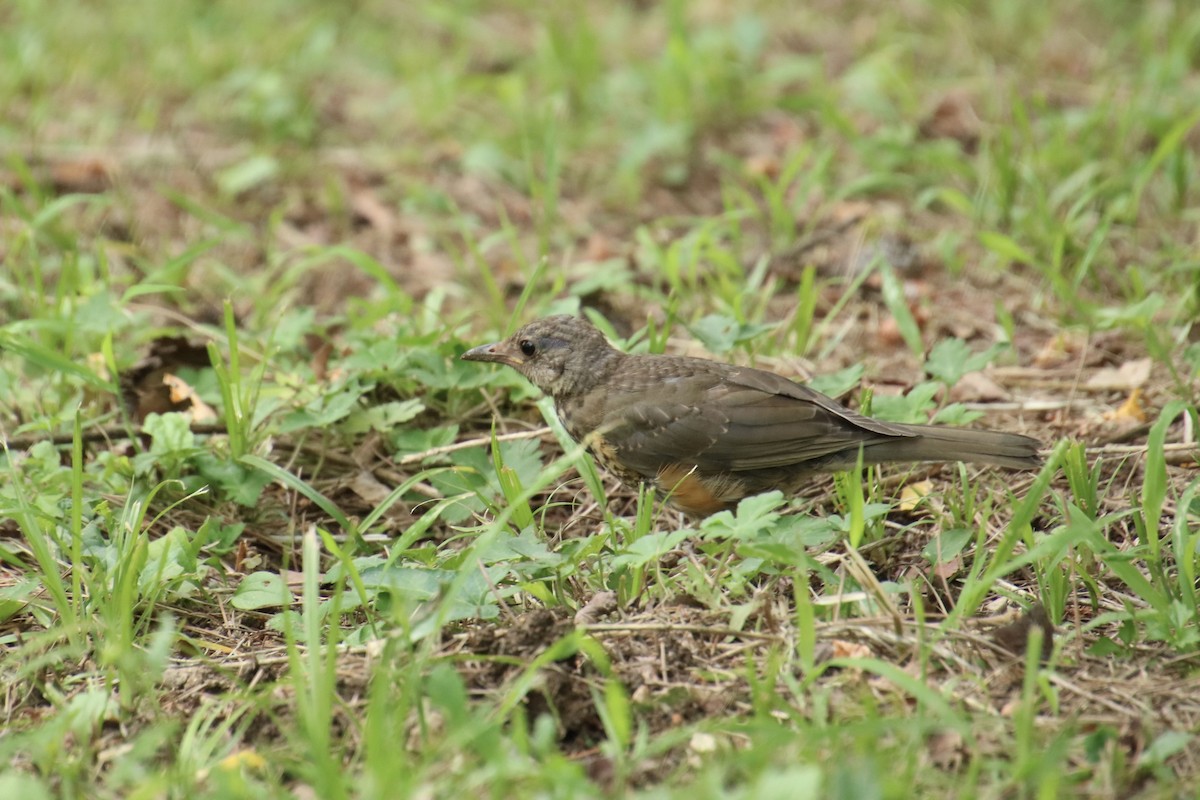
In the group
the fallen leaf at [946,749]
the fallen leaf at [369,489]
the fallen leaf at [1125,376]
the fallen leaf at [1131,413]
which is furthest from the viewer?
the fallen leaf at [1125,376]

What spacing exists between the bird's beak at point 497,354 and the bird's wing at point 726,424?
0.45 metres

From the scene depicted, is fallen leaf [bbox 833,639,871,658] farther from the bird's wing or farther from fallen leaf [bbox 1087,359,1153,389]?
fallen leaf [bbox 1087,359,1153,389]

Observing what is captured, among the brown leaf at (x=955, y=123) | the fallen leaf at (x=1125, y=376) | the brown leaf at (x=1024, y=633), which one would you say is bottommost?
the fallen leaf at (x=1125, y=376)

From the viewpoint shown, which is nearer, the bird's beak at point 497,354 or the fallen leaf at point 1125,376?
the bird's beak at point 497,354

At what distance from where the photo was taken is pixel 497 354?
4781 millimetres

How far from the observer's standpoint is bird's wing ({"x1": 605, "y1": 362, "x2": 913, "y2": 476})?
441cm

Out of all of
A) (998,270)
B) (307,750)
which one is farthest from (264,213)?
(307,750)

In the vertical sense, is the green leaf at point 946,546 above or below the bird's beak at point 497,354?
below

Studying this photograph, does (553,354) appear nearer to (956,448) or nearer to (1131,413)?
(956,448)

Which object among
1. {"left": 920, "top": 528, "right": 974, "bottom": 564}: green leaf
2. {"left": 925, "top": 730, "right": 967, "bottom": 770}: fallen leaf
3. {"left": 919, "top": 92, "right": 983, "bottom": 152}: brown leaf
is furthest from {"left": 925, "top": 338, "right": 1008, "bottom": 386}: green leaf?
{"left": 919, "top": 92, "right": 983, "bottom": 152}: brown leaf

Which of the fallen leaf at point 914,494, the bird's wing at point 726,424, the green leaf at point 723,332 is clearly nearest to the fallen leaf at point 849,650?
the fallen leaf at point 914,494

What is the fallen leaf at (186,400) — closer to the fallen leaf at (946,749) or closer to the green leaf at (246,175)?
the green leaf at (246,175)

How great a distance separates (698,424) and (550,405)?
2.17 feet

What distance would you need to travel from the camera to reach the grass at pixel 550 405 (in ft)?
10.5
